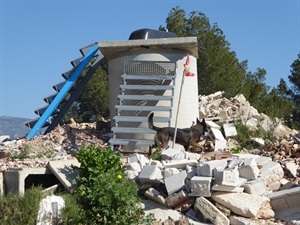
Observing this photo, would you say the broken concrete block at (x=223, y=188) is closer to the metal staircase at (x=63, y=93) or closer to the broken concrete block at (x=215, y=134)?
the broken concrete block at (x=215, y=134)

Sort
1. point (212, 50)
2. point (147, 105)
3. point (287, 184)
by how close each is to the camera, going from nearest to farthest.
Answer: point (287, 184), point (147, 105), point (212, 50)

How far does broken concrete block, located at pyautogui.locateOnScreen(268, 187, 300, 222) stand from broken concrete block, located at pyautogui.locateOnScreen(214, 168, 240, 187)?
69 centimetres

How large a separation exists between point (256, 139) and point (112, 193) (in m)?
6.63

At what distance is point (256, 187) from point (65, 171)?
124 inches

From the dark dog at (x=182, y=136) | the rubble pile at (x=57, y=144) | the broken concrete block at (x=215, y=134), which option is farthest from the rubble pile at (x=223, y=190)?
the rubble pile at (x=57, y=144)

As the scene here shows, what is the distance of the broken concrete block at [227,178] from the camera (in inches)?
316

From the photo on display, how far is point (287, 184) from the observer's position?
347 inches

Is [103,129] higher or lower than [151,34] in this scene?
lower

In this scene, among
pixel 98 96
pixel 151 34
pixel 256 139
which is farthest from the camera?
pixel 98 96

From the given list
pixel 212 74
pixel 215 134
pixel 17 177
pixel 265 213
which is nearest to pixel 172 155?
pixel 265 213

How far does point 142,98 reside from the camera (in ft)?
46.2

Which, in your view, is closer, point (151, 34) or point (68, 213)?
point (68, 213)

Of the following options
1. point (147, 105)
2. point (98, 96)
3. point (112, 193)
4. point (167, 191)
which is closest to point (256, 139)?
point (147, 105)

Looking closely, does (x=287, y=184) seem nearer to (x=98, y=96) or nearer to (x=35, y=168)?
(x=35, y=168)
